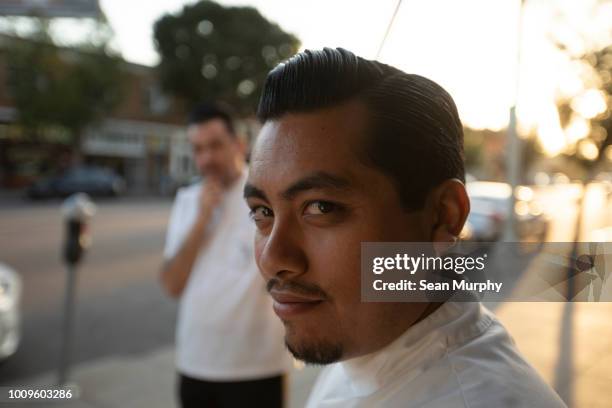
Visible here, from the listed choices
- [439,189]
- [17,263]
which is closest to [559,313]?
[439,189]

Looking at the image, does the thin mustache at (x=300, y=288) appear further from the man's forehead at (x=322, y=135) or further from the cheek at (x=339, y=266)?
the man's forehead at (x=322, y=135)

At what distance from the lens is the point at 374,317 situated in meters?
0.79

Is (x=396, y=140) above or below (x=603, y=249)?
above

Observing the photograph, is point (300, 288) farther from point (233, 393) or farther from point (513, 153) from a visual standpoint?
point (233, 393)

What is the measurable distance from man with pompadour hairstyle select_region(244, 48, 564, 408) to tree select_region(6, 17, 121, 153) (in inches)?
528

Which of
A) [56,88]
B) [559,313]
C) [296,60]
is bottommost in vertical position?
[559,313]

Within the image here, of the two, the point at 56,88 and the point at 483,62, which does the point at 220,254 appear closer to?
the point at 483,62

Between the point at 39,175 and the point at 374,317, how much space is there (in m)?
21.4

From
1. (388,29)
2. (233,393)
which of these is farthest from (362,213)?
(233,393)

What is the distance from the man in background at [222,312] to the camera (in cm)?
193

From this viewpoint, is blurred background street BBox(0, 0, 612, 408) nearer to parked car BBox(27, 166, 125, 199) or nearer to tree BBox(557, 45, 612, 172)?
tree BBox(557, 45, 612, 172)

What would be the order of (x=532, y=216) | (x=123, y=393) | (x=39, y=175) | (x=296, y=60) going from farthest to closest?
(x=39, y=175), (x=123, y=393), (x=532, y=216), (x=296, y=60)

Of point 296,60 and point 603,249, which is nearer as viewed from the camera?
point 603,249

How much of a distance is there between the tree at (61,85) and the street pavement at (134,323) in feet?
14.5
